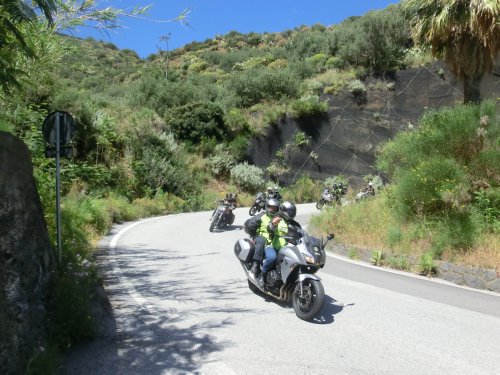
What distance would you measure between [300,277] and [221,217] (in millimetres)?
9898

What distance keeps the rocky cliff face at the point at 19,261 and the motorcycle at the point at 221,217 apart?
11.2 metres

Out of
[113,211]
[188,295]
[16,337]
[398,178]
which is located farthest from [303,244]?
[113,211]

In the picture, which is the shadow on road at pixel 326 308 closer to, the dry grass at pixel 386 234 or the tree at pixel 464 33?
the dry grass at pixel 386 234

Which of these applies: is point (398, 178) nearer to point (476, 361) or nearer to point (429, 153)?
point (429, 153)

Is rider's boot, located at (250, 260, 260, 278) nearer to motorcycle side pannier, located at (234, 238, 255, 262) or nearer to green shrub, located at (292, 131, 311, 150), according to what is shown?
motorcycle side pannier, located at (234, 238, 255, 262)

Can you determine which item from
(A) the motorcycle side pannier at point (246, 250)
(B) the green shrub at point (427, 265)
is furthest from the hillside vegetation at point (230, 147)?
(A) the motorcycle side pannier at point (246, 250)

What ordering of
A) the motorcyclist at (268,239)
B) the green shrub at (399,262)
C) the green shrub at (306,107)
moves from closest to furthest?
1. the motorcyclist at (268,239)
2. the green shrub at (399,262)
3. the green shrub at (306,107)

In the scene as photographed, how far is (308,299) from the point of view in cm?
643

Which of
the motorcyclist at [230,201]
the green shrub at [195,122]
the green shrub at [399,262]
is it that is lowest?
the green shrub at [399,262]

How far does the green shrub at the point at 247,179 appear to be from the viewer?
3384 cm

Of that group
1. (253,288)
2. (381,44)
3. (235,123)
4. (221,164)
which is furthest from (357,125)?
(253,288)

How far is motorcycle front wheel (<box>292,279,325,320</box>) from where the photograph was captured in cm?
621

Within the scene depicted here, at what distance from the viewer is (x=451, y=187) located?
11.0m

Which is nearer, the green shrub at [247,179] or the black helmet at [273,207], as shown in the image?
the black helmet at [273,207]
